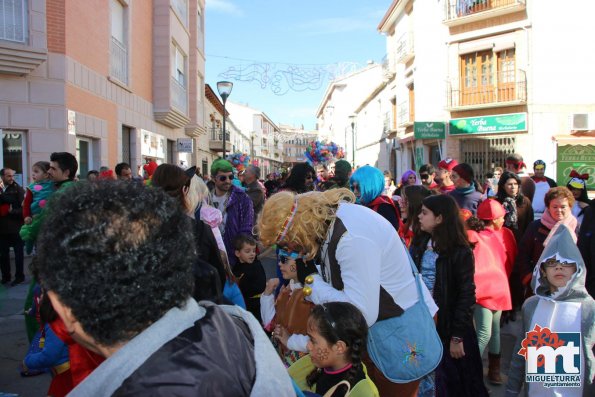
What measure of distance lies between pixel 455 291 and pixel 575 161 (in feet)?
53.5

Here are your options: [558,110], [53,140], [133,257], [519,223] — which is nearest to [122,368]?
A: [133,257]

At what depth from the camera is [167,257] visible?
1167 millimetres

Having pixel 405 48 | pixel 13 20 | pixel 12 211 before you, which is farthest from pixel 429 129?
pixel 12 211

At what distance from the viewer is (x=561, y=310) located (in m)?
3.51

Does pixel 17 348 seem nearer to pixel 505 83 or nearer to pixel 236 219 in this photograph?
pixel 236 219

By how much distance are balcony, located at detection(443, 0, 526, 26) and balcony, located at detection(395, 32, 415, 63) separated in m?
3.08

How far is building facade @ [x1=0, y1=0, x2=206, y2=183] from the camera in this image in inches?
383

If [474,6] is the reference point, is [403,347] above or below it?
below

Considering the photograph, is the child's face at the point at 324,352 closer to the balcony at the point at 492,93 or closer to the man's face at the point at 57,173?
the man's face at the point at 57,173

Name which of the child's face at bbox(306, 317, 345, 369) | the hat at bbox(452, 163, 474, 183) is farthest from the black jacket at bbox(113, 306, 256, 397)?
the hat at bbox(452, 163, 474, 183)

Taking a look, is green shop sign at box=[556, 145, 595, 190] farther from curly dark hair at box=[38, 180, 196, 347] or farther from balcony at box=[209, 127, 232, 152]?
balcony at box=[209, 127, 232, 152]

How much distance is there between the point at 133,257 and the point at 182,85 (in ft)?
66.5

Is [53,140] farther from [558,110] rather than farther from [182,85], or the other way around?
[558,110]

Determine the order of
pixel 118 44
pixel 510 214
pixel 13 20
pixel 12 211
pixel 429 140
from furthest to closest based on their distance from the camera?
pixel 429 140, pixel 118 44, pixel 13 20, pixel 12 211, pixel 510 214
